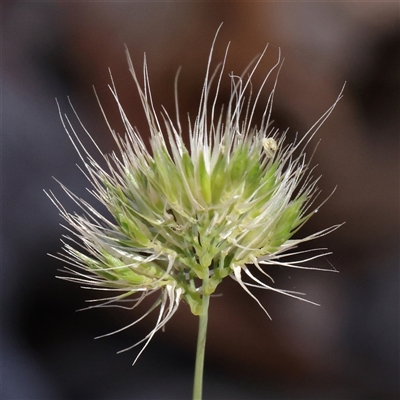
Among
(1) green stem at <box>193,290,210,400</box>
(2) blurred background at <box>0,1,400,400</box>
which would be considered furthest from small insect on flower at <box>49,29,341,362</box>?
(2) blurred background at <box>0,1,400,400</box>

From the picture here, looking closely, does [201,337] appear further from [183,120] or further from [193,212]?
[183,120]

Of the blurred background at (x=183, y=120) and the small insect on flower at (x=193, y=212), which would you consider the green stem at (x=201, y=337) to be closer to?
the small insect on flower at (x=193, y=212)

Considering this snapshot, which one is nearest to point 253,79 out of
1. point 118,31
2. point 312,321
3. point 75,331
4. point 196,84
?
point 196,84

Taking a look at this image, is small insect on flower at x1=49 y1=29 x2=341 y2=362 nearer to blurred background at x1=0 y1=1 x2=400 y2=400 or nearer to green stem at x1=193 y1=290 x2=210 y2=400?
green stem at x1=193 y1=290 x2=210 y2=400

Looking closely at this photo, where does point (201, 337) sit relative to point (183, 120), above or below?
below

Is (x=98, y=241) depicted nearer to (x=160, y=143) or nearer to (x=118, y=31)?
(x=160, y=143)

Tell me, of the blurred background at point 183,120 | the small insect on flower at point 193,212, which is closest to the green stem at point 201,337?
the small insect on flower at point 193,212

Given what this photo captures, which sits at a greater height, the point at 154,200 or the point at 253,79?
the point at 253,79

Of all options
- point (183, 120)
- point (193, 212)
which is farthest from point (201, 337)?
point (183, 120)

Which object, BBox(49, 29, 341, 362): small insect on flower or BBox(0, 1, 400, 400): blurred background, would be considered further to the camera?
BBox(0, 1, 400, 400): blurred background

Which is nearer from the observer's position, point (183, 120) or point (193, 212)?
point (193, 212)

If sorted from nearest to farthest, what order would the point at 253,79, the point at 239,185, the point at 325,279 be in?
the point at 239,185 → the point at 253,79 → the point at 325,279
